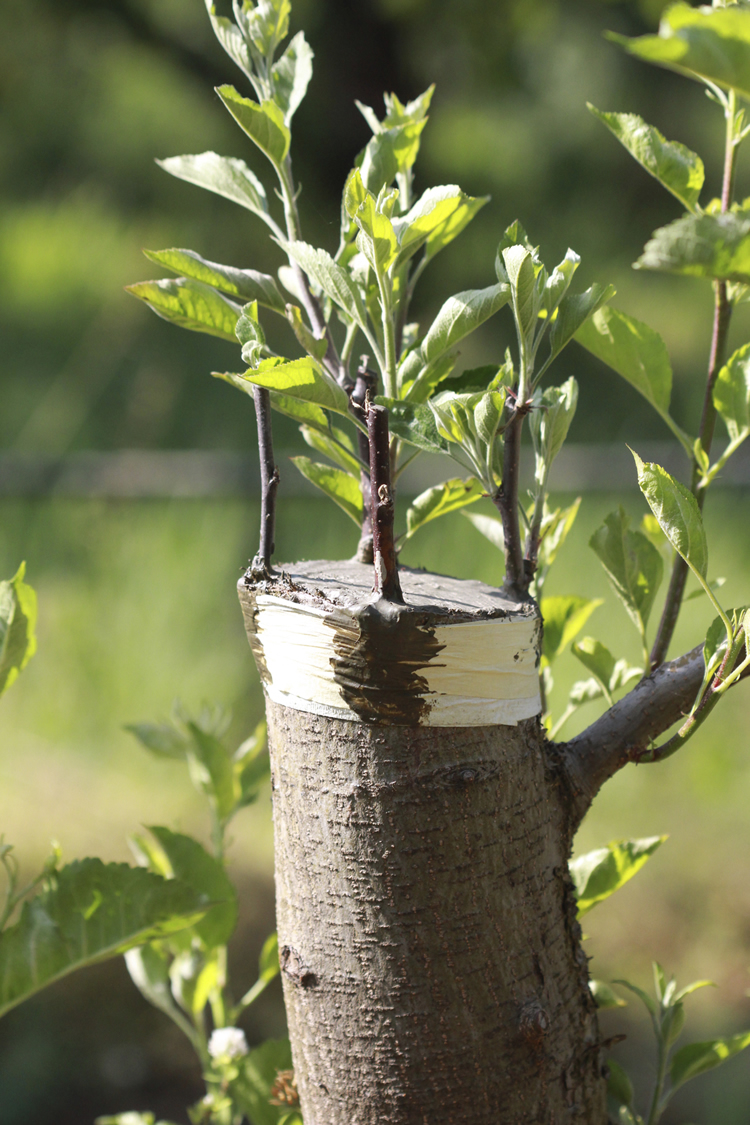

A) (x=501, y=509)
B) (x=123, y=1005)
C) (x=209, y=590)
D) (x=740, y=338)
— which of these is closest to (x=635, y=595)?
(x=501, y=509)

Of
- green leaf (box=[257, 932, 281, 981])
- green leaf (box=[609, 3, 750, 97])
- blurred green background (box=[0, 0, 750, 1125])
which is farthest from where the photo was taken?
blurred green background (box=[0, 0, 750, 1125])

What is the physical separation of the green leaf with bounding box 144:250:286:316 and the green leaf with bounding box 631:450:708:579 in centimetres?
11

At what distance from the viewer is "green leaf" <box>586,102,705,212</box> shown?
0.22 m

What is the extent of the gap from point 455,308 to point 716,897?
1.06 meters

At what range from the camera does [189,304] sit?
0.23 meters

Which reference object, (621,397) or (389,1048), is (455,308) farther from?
(621,397)

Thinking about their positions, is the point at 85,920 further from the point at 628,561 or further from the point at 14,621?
the point at 628,561

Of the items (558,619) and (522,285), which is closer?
(522,285)

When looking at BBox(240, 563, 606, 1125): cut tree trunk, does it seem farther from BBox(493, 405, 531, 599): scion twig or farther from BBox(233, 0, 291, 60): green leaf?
BBox(233, 0, 291, 60): green leaf

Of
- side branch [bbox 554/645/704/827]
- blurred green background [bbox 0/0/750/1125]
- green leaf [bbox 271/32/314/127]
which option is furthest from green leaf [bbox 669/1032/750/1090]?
blurred green background [bbox 0/0/750/1125]

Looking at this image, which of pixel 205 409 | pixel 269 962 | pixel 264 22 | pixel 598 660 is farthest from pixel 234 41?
pixel 205 409

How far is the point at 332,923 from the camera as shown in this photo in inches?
8.7

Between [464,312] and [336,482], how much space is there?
2.9 inches

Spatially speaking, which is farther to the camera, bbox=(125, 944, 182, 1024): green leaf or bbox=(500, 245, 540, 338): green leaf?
bbox=(125, 944, 182, 1024): green leaf
